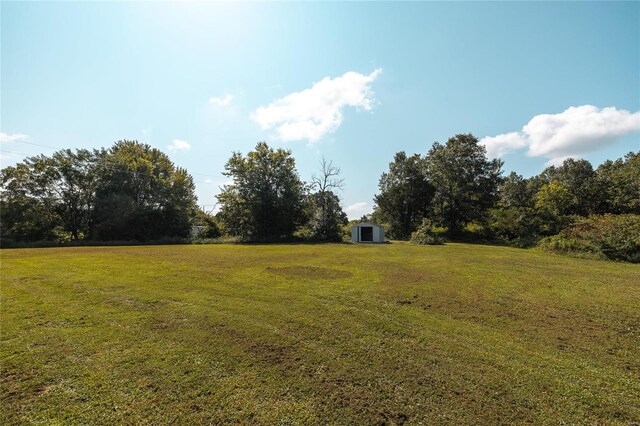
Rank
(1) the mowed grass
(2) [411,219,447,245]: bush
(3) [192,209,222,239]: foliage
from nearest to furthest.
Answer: (1) the mowed grass
(2) [411,219,447,245]: bush
(3) [192,209,222,239]: foliage

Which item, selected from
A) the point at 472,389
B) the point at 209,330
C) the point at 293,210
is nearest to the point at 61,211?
the point at 293,210

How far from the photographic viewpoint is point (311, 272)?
431 inches

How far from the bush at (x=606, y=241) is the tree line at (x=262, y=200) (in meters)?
9.73

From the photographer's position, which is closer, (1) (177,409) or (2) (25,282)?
(1) (177,409)

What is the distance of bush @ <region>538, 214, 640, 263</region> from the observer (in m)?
15.7

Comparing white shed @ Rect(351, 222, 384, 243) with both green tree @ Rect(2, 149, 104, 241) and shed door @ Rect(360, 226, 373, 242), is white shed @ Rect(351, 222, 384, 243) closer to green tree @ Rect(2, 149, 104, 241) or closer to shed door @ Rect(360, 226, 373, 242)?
shed door @ Rect(360, 226, 373, 242)

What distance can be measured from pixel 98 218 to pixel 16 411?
129 ft

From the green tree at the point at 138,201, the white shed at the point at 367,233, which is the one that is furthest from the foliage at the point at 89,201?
the white shed at the point at 367,233

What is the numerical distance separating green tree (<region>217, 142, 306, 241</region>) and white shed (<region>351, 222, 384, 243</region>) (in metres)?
7.76

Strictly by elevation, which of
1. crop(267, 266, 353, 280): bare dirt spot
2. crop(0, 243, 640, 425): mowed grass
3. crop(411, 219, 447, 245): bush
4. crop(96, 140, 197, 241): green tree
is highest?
crop(96, 140, 197, 241): green tree

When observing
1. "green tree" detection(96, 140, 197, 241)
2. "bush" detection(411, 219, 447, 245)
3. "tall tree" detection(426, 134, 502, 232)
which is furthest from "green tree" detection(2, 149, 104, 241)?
"tall tree" detection(426, 134, 502, 232)

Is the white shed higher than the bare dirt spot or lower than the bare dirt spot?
higher

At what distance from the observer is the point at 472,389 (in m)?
3.44

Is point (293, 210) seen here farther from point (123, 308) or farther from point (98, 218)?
point (123, 308)
